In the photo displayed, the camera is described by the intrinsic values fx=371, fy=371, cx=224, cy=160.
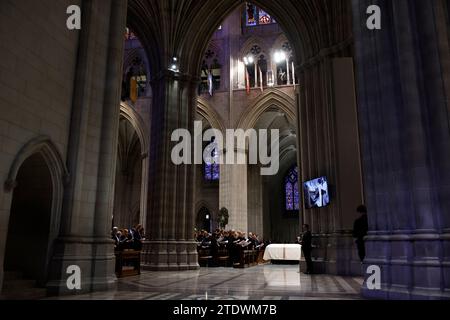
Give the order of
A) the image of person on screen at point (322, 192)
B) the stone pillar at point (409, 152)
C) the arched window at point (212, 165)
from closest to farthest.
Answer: the stone pillar at point (409, 152)
the image of person on screen at point (322, 192)
the arched window at point (212, 165)

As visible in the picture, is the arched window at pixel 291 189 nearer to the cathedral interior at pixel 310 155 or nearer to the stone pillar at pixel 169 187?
the stone pillar at pixel 169 187

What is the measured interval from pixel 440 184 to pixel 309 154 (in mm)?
7555

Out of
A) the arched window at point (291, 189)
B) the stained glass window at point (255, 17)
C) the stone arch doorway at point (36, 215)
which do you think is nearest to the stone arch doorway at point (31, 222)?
the stone arch doorway at point (36, 215)

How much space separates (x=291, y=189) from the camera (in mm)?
33812

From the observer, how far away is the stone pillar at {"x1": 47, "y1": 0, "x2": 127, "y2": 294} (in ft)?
21.0

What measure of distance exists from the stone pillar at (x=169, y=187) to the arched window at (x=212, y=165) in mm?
14254

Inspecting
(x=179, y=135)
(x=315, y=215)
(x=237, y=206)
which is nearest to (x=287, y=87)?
(x=237, y=206)

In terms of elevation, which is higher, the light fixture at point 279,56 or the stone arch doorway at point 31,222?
the light fixture at point 279,56

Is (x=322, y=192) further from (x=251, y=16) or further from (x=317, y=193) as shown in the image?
(x=251, y=16)

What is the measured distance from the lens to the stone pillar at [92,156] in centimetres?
639

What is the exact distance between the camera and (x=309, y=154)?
12.8 m

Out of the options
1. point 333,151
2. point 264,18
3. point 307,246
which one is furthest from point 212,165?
point 307,246

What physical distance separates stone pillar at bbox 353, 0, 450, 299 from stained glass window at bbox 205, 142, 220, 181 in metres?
23.1

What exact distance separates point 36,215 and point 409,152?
6.25 meters
